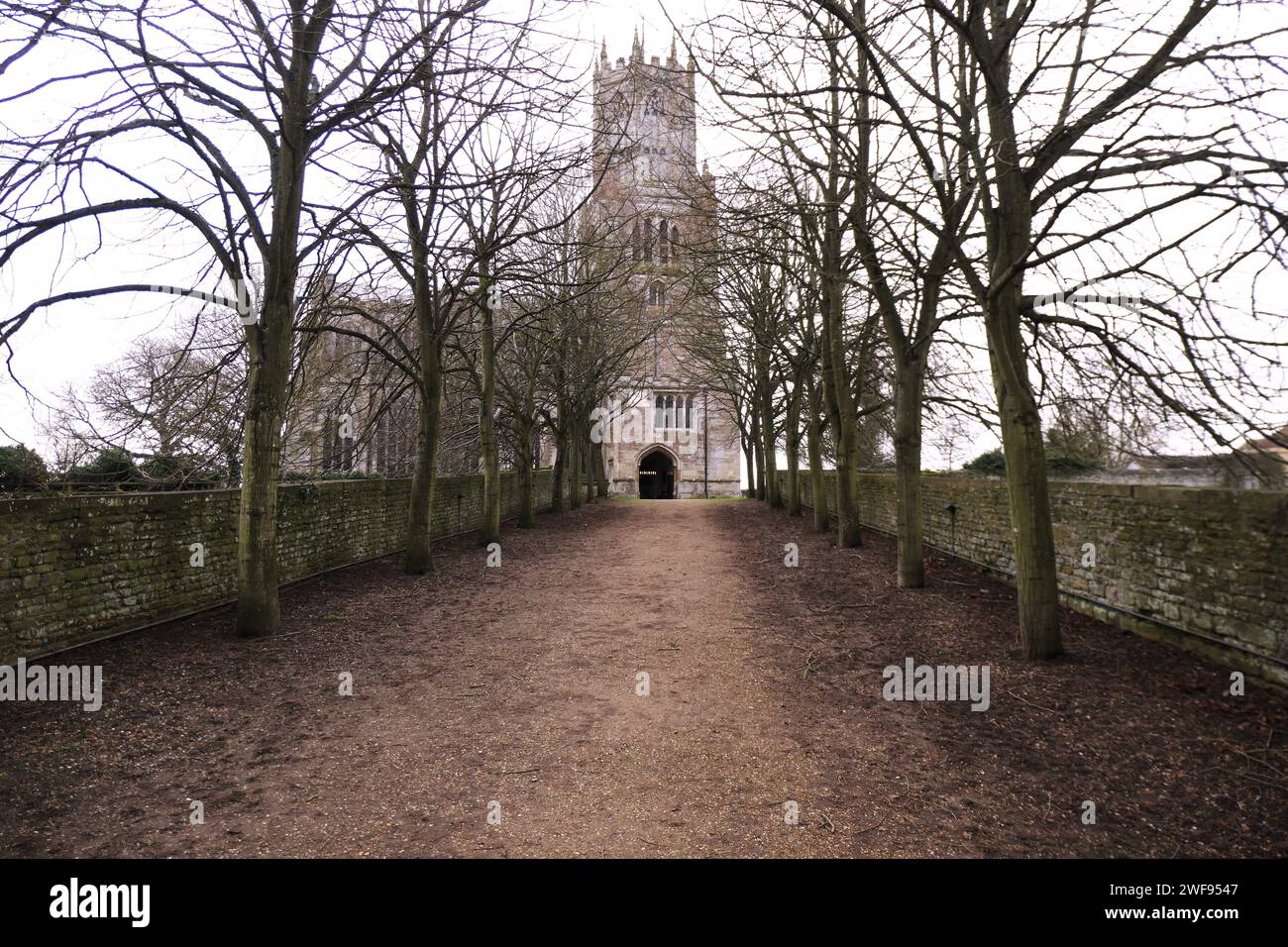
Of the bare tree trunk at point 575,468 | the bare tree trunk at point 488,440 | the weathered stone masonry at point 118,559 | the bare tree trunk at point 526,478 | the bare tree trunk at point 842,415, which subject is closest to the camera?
the weathered stone masonry at point 118,559

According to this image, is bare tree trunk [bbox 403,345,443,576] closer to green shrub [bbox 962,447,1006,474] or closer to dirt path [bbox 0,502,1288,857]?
dirt path [bbox 0,502,1288,857]

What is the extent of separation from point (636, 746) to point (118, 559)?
237 inches

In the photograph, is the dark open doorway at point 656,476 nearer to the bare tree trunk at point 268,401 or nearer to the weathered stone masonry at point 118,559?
the weathered stone masonry at point 118,559

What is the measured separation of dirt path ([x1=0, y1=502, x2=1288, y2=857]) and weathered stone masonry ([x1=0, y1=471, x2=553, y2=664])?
1.21ft

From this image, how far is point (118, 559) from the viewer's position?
726 cm

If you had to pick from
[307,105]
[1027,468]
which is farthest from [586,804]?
[307,105]

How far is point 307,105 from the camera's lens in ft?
25.4

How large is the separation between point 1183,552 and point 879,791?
15.1 feet

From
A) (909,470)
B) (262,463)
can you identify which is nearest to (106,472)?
(262,463)

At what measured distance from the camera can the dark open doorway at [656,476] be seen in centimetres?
5216

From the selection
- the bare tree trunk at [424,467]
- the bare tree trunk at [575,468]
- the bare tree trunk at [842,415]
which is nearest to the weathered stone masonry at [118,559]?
the bare tree trunk at [424,467]

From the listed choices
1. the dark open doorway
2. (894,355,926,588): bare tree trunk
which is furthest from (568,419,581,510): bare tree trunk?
the dark open doorway

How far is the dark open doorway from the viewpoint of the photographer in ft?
171

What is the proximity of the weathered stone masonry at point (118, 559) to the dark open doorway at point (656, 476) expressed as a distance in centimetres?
4103
